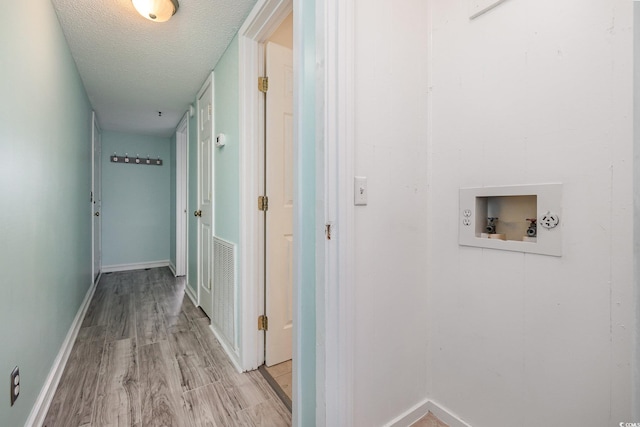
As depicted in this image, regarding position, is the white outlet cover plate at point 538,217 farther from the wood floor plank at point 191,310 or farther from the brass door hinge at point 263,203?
the wood floor plank at point 191,310

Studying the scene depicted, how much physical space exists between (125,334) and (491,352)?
2.63 meters

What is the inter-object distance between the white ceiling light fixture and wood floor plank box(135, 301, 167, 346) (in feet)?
7.39

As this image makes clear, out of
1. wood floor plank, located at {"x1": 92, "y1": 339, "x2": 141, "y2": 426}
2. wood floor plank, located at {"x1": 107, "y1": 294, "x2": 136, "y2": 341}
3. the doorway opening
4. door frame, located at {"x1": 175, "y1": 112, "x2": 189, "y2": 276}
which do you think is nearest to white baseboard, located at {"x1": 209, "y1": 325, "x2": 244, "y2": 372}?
the doorway opening

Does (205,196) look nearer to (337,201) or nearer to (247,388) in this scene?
(247,388)

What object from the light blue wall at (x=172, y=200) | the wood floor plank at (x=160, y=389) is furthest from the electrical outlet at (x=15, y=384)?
the light blue wall at (x=172, y=200)

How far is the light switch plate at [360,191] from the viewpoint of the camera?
1.04 metres

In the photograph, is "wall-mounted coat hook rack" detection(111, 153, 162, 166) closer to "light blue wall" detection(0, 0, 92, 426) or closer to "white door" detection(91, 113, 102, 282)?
"white door" detection(91, 113, 102, 282)

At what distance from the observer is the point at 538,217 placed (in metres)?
0.95

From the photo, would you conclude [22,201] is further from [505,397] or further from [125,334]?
[505,397]

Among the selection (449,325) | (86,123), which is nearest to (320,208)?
(449,325)

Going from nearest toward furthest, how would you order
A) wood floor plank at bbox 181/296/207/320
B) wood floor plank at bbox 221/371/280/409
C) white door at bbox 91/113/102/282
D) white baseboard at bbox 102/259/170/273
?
1. wood floor plank at bbox 221/371/280/409
2. wood floor plank at bbox 181/296/207/320
3. white door at bbox 91/113/102/282
4. white baseboard at bbox 102/259/170/273

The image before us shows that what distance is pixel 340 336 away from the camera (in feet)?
3.32

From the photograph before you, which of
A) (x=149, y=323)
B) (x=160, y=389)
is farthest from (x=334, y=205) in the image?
(x=149, y=323)

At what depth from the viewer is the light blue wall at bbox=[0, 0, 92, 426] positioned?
1099 mm
